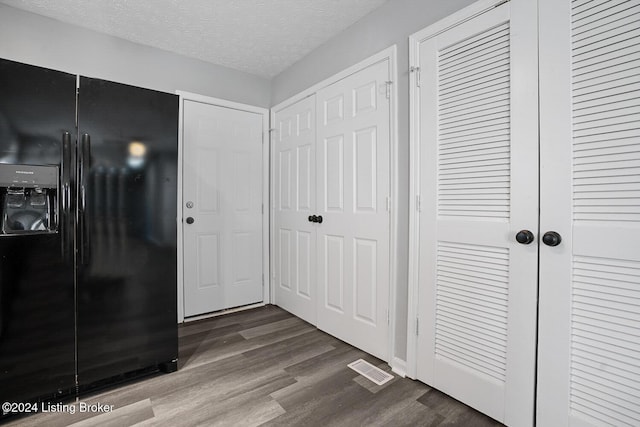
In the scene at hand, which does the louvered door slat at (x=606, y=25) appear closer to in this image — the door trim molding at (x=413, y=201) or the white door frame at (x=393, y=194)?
the door trim molding at (x=413, y=201)

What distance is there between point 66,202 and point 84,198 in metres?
0.08

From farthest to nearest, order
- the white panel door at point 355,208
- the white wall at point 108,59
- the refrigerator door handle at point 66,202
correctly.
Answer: the white wall at point 108,59 → the white panel door at point 355,208 → the refrigerator door handle at point 66,202

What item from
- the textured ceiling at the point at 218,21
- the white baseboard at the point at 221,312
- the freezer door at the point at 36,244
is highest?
the textured ceiling at the point at 218,21

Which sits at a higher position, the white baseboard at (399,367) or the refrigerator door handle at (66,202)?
the refrigerator door handle at (66,202)

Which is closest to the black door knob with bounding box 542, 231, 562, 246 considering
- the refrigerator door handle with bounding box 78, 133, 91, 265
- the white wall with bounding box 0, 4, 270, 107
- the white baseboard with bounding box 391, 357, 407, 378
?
the white baseboard with bounding box 391, 357, 407, 378

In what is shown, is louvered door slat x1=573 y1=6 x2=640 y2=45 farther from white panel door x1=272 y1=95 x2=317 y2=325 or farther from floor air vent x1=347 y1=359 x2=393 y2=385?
floor air vent x1=347 y1=359 x2=393 y2=385

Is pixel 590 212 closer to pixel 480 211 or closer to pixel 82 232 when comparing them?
pixel 480 211

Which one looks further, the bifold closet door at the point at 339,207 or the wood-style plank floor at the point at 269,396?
the bifold closet door at the point at 339,207

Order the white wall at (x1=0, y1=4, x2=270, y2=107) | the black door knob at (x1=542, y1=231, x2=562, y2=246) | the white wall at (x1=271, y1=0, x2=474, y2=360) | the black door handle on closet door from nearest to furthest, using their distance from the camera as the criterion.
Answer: the black door knob at (x1=542, y1=231, x2=562, y2=246)
the white wall at (x1=271, y1=0, x2=474, y2=360)
the white wall at (x1=0, y1=4, x2=270, y2=107)
the black door handle on closet door

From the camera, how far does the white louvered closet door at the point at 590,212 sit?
1159mm

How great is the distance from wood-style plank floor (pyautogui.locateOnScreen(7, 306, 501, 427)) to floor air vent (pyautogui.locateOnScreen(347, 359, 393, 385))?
0.14 feet

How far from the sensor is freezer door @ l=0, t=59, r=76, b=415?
1.52 metres

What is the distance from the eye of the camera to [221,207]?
310cm

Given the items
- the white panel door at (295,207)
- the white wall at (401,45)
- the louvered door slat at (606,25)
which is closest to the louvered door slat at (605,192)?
the louvered door slat at (606,25)
